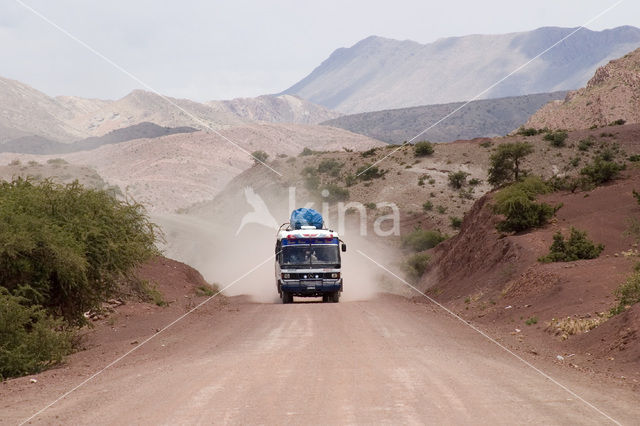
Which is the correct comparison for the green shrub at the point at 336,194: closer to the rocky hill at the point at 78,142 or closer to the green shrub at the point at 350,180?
the green shrub at the point at 350,180

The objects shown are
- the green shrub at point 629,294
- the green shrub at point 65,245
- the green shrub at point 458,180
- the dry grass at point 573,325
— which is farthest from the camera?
the green shrub at point 458,180

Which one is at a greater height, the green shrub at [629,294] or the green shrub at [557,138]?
the green shrub at [557,138]

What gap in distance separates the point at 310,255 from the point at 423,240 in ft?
101

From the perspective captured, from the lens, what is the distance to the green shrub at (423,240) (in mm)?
58844

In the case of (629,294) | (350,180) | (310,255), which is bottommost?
(629,294)

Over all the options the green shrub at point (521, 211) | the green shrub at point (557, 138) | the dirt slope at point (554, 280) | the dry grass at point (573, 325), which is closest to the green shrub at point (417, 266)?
the dirt slope at point (554, 280)

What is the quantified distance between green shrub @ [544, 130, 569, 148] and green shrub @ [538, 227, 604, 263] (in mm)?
56383

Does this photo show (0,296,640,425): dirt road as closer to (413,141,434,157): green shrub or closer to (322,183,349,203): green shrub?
(322,183,349,203): green shrub

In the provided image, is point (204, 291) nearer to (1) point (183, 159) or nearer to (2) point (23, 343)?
(2) point (23, 343)

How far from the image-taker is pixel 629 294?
732 inches

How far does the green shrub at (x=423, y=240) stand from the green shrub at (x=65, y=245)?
120 ft

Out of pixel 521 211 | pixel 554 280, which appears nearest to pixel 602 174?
pixel 521 211

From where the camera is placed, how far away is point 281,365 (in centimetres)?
1376

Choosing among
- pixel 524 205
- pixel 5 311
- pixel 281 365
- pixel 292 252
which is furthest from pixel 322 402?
pixel 524 205
